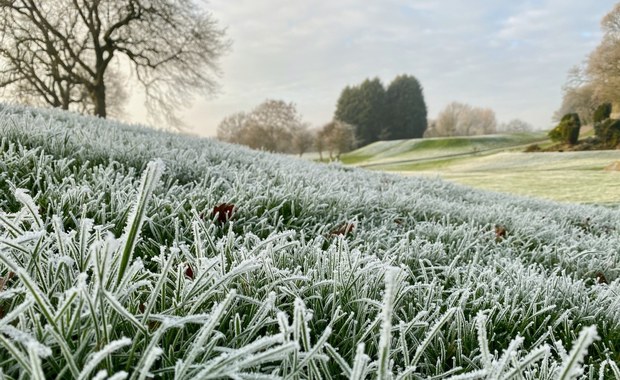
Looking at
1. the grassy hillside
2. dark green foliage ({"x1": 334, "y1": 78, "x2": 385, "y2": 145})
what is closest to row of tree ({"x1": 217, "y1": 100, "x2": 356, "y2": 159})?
the grassy hillside

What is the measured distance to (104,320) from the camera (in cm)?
84

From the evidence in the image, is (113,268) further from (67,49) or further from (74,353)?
(67,49)

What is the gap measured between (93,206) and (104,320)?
1245 millimetres

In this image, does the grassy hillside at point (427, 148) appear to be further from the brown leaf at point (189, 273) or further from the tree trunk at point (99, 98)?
the brown leaf at point (189, 273)

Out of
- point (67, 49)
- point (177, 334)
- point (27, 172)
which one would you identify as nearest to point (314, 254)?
point (177, 334)

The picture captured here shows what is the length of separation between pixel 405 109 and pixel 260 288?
217 ft

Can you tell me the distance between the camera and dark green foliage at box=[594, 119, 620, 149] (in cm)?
1363

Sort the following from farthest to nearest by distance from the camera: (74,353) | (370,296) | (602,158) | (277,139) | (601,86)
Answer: (277,139), (601,86), (602,158), (370,296), (74,353)

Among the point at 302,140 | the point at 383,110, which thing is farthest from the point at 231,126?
the point at 383,110

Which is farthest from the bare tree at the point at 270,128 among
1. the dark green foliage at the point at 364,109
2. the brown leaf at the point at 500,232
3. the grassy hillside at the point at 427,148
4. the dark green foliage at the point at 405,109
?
the brown leaf at the point at 500,232

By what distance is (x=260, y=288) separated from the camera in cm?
128

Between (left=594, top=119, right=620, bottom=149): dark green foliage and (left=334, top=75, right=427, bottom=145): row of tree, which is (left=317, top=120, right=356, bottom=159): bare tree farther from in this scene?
(left=594, top=119, right=620, bottom=149): dark green foliage

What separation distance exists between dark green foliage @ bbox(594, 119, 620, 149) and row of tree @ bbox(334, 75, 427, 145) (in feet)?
149

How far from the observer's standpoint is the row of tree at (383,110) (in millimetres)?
61906
